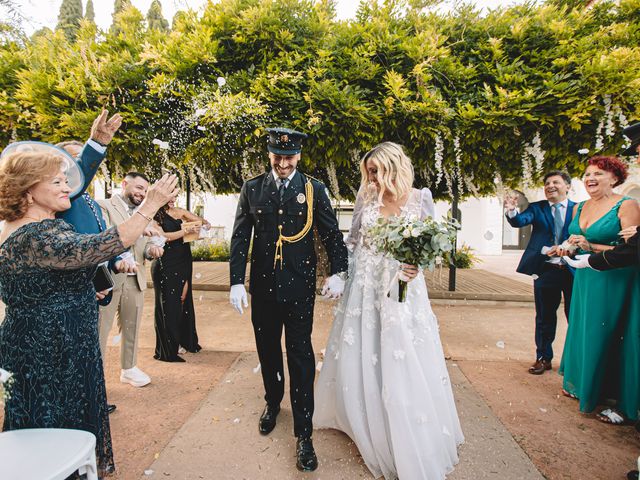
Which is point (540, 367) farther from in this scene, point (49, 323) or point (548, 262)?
point (49, 323)

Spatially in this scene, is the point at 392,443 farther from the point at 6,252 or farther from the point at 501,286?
the point at 501,286

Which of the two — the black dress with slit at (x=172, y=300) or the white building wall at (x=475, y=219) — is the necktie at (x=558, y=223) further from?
the white building wall at (x=475, y=219)

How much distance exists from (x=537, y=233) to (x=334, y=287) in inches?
129

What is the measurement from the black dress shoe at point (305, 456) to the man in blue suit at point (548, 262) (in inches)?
125

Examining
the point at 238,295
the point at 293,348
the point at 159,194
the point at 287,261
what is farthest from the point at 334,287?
the point at 159,194

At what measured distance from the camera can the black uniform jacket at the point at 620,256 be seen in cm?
292

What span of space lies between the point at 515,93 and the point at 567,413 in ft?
13.3

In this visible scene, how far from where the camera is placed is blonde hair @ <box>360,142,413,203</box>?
2.71 meters

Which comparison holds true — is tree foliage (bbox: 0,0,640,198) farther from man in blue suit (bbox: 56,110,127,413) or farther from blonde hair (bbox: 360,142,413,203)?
man in blue suit (bbox: 56,110,127,413)

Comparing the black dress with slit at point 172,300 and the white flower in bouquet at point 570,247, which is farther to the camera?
the black dress with slit at point 172,300

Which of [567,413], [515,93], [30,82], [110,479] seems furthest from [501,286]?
[30,82]

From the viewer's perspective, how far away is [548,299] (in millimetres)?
4332

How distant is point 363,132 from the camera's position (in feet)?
18.4

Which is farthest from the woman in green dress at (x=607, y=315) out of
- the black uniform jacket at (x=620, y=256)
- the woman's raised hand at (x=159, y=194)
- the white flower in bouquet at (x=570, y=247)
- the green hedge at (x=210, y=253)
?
the green hedge at (x=210, y=253)
